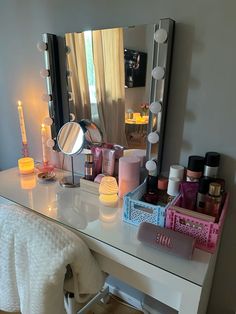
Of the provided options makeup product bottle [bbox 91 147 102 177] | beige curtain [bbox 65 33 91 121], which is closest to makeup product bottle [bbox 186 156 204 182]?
makeup product bottle [bbox 91 147 102 177]

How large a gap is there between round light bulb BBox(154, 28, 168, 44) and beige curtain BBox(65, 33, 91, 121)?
37 centimetres

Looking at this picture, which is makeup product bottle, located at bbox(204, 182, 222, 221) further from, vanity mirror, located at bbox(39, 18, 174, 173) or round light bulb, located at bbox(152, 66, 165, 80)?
round light bulb, located at bbox(152, 66, 165, 80)

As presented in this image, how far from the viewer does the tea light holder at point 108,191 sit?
993 mm

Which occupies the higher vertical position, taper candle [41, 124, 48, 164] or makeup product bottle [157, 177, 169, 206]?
taper candle [41, 124, 48, 164]

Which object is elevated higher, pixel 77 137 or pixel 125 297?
pixel 77 137

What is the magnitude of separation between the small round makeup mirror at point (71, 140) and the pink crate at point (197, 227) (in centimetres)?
54

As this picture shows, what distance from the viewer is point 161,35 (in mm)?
804

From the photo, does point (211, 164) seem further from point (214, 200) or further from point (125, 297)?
point (125, 297)

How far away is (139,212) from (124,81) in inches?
21.1

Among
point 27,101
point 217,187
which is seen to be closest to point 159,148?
point 217,187

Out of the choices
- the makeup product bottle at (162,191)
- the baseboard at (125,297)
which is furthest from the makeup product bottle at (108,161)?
the baseboard at (125,297)

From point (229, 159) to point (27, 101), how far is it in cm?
110

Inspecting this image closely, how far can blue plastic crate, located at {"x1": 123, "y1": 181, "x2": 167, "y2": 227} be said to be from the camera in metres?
0.80

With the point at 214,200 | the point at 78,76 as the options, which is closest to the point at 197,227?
the point at 214,200
